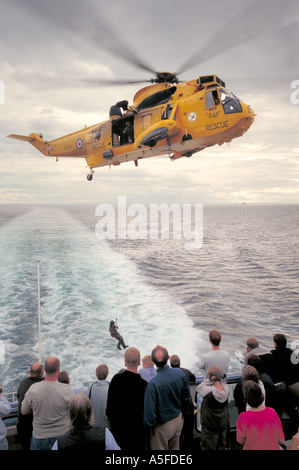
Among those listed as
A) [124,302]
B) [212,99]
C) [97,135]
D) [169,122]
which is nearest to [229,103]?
[212,99]

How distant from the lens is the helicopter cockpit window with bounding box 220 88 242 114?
29.2 feet

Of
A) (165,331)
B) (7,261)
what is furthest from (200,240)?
(165,331)

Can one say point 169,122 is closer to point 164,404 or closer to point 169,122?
point 169,122

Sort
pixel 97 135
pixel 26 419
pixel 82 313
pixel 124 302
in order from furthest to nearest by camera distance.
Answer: pixel 124 302 < pixel 82 313 < pixel 97 135 < pixel 26 419

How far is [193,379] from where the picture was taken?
4059 mm

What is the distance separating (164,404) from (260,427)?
78 centimetres

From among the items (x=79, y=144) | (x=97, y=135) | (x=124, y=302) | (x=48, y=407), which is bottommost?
(x=124, y=302)

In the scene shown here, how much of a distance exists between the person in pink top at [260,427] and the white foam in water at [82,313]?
6297 mm

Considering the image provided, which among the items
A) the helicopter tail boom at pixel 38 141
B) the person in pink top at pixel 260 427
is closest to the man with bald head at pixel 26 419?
the person in pink top at pixel 260 427

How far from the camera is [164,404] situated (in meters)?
2.85

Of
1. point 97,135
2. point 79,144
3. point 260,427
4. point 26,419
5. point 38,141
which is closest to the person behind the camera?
point 260,427

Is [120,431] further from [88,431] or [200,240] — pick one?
[200,240]

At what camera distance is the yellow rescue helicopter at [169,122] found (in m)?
9.14

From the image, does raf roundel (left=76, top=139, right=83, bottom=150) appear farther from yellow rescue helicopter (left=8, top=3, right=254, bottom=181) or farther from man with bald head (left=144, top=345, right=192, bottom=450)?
man with bald head (left=144, top=345, right=192, bottom=450)
